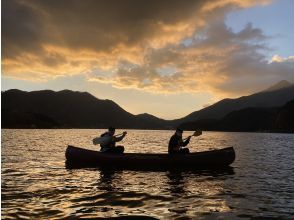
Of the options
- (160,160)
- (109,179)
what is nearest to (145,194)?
(109,179)

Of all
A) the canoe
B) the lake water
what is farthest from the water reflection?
the canoe

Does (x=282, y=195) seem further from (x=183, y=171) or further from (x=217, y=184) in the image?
(x=183, y=171)

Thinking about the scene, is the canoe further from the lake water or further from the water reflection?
the lake water

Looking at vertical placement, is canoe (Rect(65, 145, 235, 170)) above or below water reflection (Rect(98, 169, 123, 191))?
above

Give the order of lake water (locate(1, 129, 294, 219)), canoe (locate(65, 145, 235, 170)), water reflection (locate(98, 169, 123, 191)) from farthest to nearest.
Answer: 1. canoe (locate(65, 145, 235, 170))
2. water reflection (locate(98, 169, 123, 191))
3. lake water (locate(1, 129, 294, 219))

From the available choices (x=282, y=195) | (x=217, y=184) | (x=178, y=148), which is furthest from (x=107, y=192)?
(x=178, y=148)

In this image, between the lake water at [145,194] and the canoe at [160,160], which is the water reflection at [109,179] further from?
the canoe at [160,160]

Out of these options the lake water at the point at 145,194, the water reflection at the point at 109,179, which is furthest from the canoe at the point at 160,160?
the lake water at the point at 145,194

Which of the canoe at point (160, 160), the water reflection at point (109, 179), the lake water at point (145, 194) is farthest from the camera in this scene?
the canoe at point (160, 160)

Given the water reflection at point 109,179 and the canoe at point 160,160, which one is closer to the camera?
the water reflection at point 109,179

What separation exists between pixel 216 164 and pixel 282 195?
30.3 ft

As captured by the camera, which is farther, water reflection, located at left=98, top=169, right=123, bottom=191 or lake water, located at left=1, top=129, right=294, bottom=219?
water reflection, located at left=98, top=169, right=123, bottom=191

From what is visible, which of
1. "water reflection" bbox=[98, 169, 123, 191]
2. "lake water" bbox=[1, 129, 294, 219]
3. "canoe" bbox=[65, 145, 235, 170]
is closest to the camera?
"lake water" bbox=[1, 129, 294, 219]

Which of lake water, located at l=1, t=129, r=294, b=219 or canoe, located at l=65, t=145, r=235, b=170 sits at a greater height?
canoe, located at l=65, t=145, r=235, b=170
